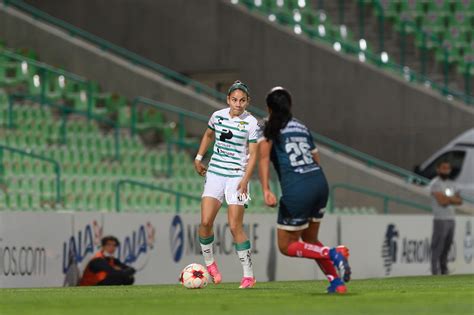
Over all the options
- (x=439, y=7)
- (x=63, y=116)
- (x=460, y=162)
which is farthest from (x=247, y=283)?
(x=439, y=7)

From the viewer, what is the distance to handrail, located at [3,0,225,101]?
31391 mm

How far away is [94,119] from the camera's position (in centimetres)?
2794

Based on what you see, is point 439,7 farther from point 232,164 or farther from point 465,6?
point 232,164

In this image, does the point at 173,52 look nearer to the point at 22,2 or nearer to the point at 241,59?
the point at 241,59

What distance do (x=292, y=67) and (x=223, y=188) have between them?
17167 millimetres

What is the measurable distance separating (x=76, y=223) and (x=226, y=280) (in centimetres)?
299

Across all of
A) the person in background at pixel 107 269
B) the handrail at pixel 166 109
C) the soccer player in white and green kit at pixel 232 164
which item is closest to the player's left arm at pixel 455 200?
the handrail at pixel 166 109

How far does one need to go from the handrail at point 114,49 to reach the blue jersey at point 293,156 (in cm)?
1658

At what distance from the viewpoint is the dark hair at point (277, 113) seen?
47.1 feet

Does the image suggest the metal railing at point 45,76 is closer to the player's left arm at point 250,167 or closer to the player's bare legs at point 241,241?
the player's bare legs at point 241,241

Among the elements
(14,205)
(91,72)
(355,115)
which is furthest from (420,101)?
(14,205)

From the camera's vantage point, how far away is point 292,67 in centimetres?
3338

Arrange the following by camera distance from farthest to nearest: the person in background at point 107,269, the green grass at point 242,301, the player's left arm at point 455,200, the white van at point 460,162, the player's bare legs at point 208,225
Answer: the white van at point 460,162, the player's left arm at point 455,200, the person in background at point 107,269, the player's bare legs at point 208,225, the green grass at point 242,301

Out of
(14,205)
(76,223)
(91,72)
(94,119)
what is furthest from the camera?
(91,72)
